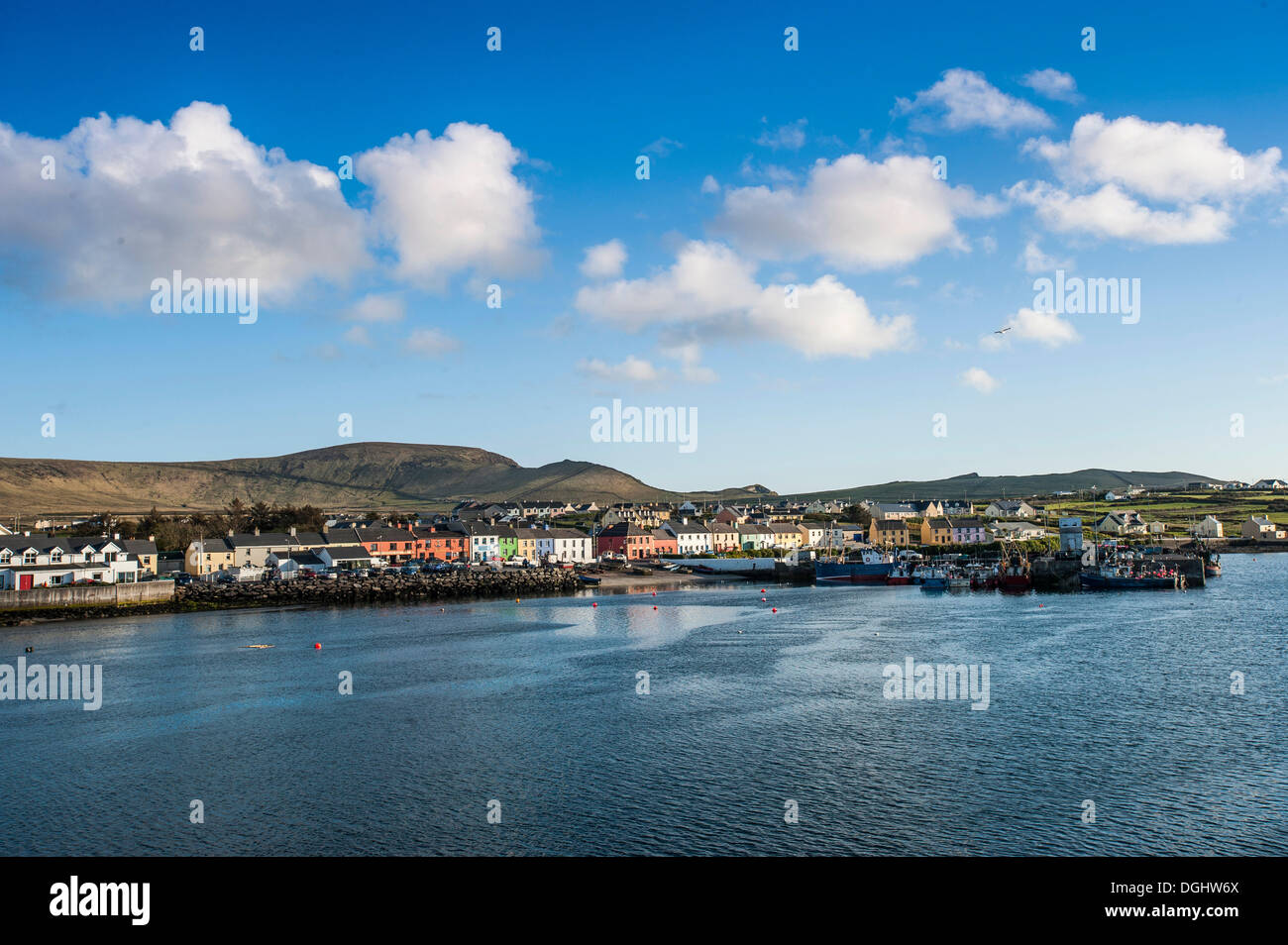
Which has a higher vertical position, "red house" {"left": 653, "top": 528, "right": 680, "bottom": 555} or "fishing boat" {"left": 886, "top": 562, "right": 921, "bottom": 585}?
"red house" {"left": 653, "top": 528, "right": 680, "bottom": 555}

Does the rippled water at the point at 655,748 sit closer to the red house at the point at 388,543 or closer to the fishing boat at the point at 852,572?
the fishing boat at the point at 852,572

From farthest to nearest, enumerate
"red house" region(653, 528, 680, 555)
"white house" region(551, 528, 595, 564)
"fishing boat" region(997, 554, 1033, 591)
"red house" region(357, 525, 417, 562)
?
1. "red house" region(653, 528, 680, 555)
2. "white house" region(551, 528, 595, 564)
3. "red house" region(357, 525, 417, 562)
4. "fishing boat" region(997, 554, 1033, 591)

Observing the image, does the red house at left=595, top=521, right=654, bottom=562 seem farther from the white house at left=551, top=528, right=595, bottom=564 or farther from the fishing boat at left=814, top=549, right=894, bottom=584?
the fishing boat at left=814, top=549, right=894, bottom=584

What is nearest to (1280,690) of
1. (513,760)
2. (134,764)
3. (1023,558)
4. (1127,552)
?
(513,760)

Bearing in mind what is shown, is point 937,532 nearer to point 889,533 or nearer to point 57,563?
point 889,533

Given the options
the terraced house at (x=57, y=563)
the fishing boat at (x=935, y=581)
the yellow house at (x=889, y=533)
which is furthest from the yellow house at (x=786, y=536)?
the terraced house at (x=57, y=563)

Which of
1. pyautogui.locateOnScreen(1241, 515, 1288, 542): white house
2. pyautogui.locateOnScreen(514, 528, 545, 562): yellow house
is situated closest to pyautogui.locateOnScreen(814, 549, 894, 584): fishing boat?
pyautogui.locateOnScreen(514, 528, 545, 562): yellow house
